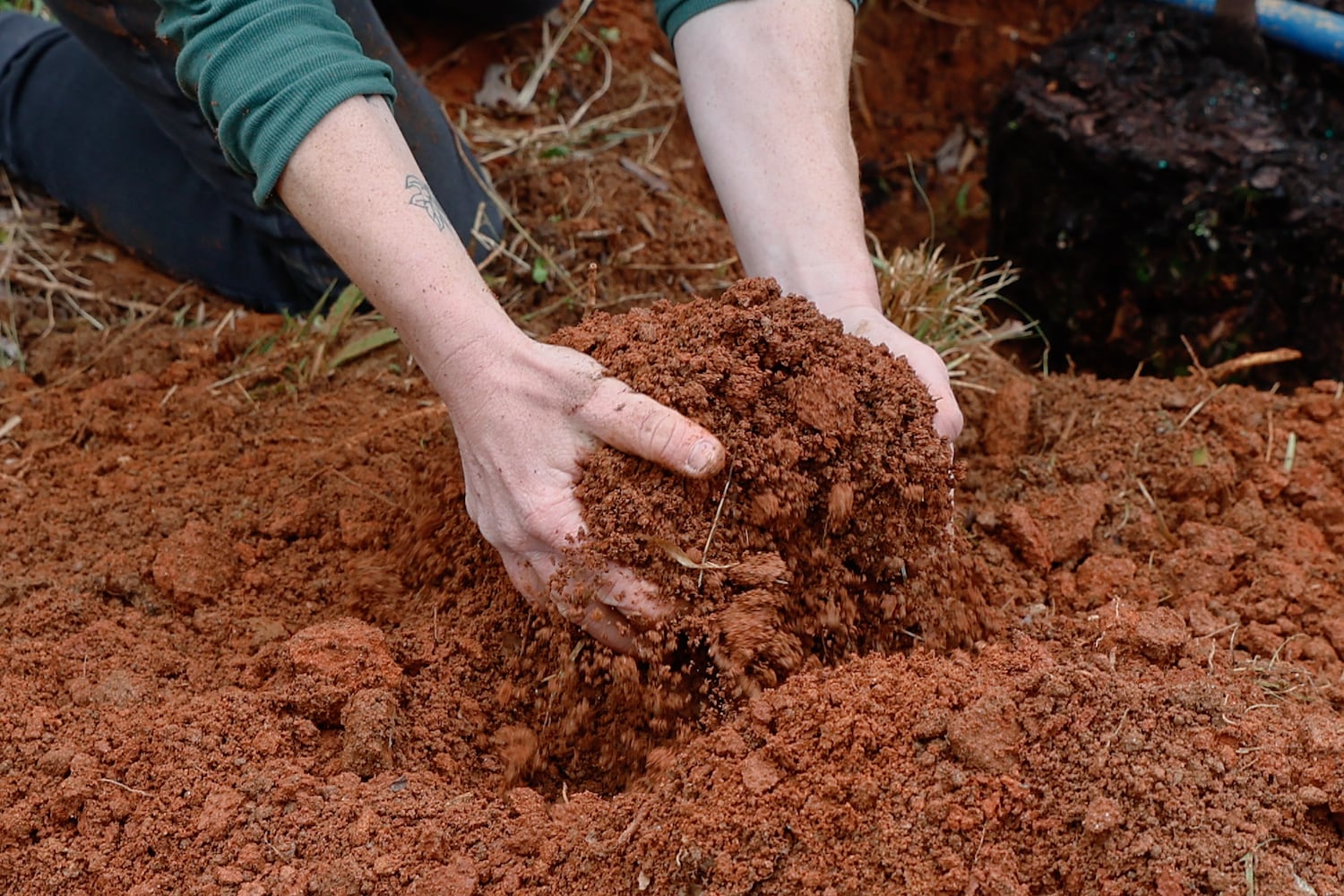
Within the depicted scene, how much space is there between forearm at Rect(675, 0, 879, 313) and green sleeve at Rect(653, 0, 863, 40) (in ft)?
0.06

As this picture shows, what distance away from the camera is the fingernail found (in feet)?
5.16

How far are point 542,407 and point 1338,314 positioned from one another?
2328 millimetres

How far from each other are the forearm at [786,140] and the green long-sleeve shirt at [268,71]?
2.16 ft

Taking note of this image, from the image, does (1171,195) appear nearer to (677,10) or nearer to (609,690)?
(677,10)

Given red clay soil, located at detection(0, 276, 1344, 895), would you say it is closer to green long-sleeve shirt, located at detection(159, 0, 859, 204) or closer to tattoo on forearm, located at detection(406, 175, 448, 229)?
tattoo on forearm, located at detection(406, 175, 448, 229)

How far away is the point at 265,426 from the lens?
243 centimetres

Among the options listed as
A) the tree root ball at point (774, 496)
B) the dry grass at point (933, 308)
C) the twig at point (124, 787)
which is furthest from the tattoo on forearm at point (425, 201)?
the dry grass at point (933, 308)

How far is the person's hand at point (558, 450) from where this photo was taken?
5.21 ft

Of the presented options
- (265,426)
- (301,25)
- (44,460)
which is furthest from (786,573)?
(44,460)

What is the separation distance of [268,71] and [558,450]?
0.74 meters

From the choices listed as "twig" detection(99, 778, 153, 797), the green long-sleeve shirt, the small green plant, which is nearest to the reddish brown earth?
"twig" detection(99, 778, 153, 797)

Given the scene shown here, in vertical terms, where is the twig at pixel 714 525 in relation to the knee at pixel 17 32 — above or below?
below

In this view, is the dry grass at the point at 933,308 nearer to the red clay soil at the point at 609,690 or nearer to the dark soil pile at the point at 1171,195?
the red clay soil at the point at 609,690

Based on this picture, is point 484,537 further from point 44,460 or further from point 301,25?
point 44,460
